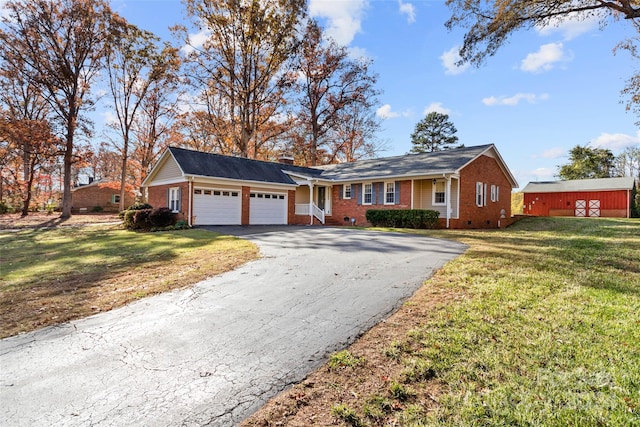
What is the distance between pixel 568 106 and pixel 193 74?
25772 mm

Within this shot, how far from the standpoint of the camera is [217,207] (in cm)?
1850

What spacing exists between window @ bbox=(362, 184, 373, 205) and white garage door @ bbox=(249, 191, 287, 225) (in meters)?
5.00

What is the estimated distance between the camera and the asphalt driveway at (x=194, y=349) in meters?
2.63

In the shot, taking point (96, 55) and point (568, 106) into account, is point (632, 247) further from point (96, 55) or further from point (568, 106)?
point (96, 55)

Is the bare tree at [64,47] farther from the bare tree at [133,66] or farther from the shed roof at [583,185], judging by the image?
the shed roof at [583,185]

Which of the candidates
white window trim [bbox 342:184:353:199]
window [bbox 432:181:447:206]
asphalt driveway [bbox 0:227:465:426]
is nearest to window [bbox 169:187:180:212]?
white window trim [bbox 342:184:353:199]

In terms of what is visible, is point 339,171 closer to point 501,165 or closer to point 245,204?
point 245,204

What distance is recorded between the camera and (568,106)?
641 inches

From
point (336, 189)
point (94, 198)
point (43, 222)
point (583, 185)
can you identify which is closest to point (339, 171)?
point (336, 189)

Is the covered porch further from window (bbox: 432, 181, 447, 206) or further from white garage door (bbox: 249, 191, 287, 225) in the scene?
white garage door (bbox: 249, 191, 287, 225)

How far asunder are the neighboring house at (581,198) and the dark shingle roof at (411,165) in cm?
1631

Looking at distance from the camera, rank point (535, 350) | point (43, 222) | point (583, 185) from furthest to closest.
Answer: point (583, 185), point (43, 222), point (535, 350)

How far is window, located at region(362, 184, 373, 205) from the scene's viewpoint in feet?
67.2

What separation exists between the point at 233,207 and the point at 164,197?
437 cm
